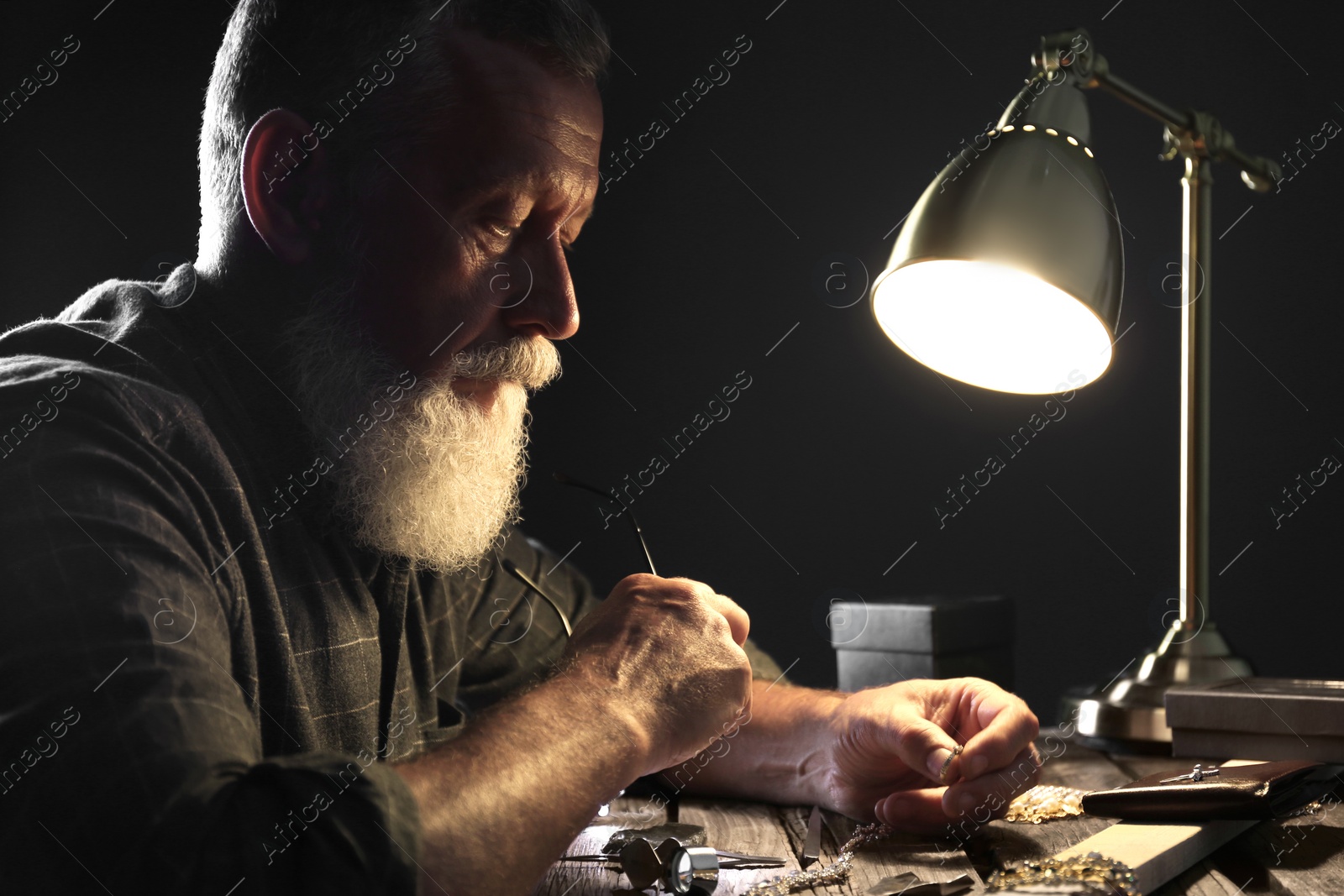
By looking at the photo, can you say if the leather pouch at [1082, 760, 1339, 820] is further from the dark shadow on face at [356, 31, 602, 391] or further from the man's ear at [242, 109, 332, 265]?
the man's ear at [242, 109, 332, 265]

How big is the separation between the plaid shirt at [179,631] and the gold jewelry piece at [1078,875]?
37 centimetres

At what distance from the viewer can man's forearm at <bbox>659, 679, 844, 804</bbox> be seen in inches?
45.3

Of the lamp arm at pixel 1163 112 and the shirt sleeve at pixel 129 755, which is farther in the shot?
the lamp arm at pixel 1163 112

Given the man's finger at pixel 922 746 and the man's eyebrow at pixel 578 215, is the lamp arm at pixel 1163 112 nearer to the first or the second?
the man's eyebrow at pixel 578 215

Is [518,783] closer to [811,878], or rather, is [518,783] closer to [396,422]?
[811,878]

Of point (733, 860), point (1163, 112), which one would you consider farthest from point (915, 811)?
point (1163, 112)

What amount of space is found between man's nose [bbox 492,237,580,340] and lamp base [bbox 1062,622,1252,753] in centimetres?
83

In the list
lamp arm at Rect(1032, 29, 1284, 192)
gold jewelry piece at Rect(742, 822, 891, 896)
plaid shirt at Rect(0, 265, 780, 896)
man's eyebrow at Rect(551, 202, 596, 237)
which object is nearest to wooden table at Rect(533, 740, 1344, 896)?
gold jewelry piece at Rect(742, 822, 891, 896)

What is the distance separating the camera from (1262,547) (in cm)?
194

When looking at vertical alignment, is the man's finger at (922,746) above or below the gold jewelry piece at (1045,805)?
above

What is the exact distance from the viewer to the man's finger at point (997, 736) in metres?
1.00

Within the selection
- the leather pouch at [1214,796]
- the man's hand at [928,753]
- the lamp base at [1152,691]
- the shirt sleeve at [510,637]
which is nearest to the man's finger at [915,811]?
the man's hand at [928,753]

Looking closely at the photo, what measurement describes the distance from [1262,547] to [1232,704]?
864 millimetres

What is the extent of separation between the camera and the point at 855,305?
2.25 meters
